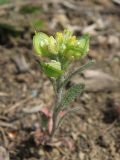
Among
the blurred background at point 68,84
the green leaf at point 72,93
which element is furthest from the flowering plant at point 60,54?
the blurred background at point 68,84

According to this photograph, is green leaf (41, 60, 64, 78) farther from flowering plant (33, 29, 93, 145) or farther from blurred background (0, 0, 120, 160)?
blurred background (0, 0, 120, 160)

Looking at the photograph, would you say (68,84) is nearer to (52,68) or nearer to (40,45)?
(40,45)

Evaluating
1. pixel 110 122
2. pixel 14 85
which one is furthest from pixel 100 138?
pixel 14 85

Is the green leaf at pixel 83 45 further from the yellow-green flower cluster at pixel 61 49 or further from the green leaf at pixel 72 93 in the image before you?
the green leaf at pixel 72 93

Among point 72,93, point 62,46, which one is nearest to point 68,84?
point 72,93

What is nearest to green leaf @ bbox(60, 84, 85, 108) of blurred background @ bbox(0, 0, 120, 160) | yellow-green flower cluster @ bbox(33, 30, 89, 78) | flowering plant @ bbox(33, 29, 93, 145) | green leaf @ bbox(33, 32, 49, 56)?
flowering plant @ bbox(33, 29, 93, 145)

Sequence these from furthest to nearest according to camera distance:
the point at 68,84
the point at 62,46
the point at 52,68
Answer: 1. the point at 68,84
2. the point at 62,46
3. the point at 52,68
